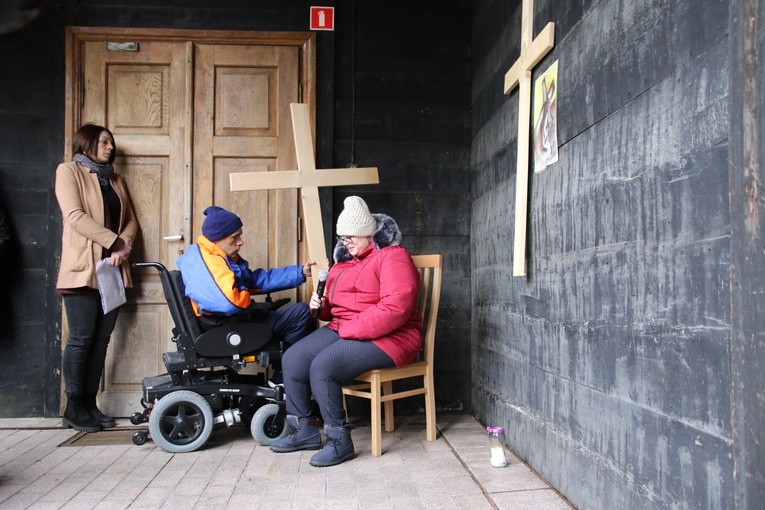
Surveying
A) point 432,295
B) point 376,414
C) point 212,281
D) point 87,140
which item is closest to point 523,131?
point 432,295

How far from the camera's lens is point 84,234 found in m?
3.47

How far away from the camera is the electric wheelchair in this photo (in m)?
3.10

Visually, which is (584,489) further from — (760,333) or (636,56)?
(636,56)

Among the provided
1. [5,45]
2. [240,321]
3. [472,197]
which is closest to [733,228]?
[240,321]

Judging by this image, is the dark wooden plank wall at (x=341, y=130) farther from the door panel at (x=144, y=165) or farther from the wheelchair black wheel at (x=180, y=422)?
the wheelchair black wheel at (x=180, y=422)

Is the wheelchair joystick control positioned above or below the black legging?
above

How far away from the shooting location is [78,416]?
11.5ft

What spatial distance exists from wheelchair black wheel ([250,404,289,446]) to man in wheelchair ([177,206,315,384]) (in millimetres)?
159

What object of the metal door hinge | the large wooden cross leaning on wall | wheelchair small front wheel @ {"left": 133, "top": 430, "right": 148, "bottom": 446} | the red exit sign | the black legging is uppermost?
the red exit sign

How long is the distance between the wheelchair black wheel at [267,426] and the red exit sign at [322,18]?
2122mm

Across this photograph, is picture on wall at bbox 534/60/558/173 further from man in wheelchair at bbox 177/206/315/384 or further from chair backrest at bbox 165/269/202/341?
chair backrest at bbox 165/269/202/341

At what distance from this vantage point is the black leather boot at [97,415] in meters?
3.55

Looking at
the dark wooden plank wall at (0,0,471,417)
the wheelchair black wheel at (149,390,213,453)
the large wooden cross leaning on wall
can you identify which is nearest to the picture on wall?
the large wooden cross leaning on wall

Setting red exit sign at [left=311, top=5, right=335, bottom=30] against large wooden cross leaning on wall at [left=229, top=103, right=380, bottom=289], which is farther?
red exit sign at [left=311, top=5, right=335, bottom=30]
